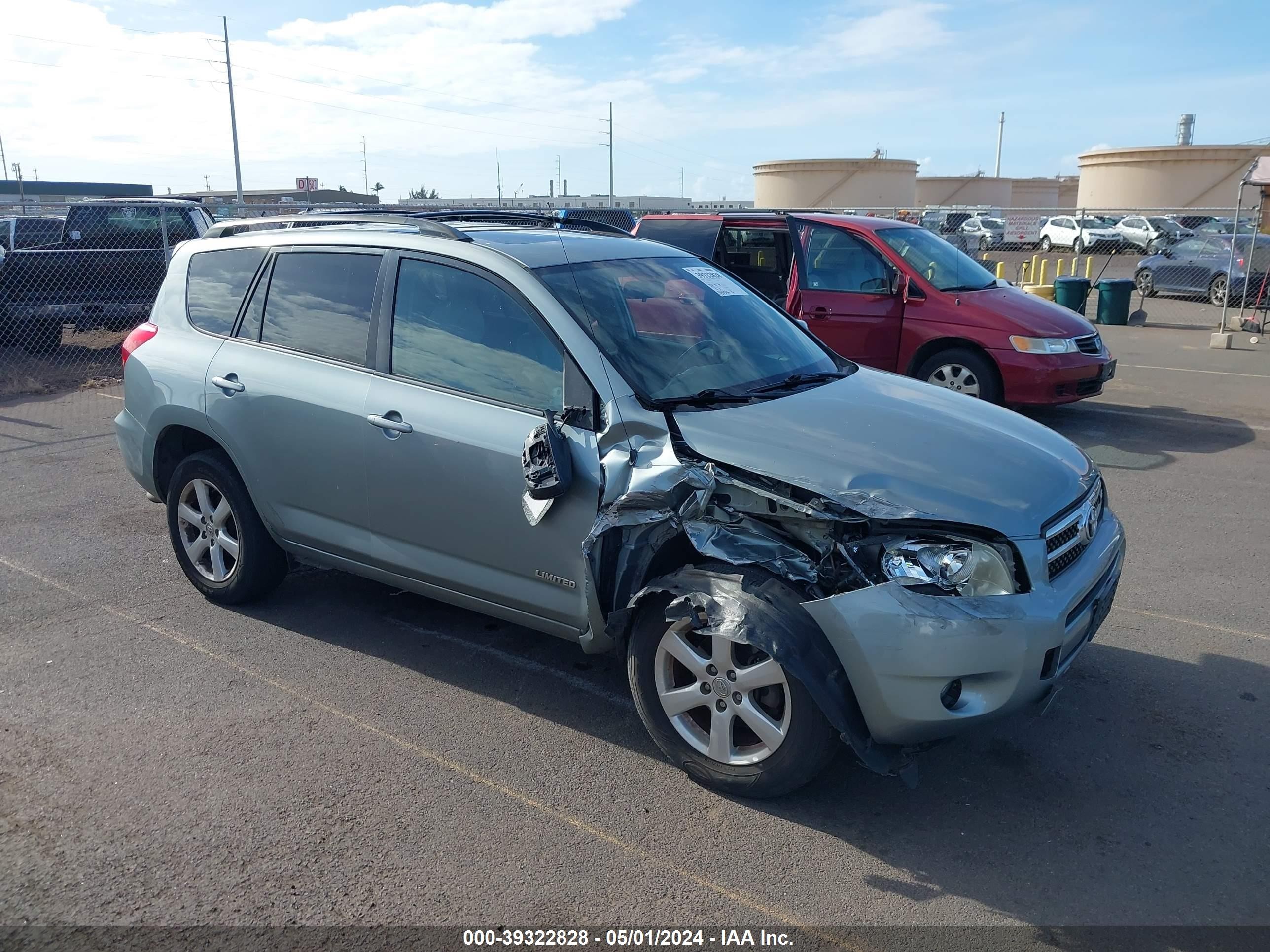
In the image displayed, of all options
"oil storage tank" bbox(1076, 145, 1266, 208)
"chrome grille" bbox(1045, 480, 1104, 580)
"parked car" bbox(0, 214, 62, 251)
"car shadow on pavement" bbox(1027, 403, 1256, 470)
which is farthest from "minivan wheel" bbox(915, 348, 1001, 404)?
"oil storage tank" bbox(1076, 145, 1266, 208)

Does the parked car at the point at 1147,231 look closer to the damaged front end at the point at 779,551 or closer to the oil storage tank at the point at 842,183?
the oil storage tank at the point at 842,183

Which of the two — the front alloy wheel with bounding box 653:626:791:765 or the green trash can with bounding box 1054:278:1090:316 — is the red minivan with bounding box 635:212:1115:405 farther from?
the green trash can with bounding box 1054:278:1090:316

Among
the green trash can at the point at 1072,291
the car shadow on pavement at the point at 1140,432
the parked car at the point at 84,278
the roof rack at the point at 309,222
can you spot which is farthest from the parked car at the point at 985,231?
the roof rack at the point at 309,222

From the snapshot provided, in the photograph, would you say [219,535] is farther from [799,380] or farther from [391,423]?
[799,380]

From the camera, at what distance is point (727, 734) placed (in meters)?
3.44

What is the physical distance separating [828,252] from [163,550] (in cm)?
637

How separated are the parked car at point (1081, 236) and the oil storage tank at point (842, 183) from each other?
12.5 m

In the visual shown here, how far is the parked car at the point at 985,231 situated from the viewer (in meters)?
30.5

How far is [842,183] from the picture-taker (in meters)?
51.2

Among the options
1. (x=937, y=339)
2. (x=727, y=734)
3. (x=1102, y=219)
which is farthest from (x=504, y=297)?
(x=1102, y=219)

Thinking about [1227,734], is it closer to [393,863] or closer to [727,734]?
[727,734]

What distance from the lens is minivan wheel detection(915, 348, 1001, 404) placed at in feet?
29.3

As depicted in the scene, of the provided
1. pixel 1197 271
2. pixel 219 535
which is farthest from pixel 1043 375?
pixel 1197 271

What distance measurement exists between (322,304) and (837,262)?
19.8ft
